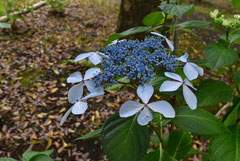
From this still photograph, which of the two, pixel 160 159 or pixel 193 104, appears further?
pixel 160 159

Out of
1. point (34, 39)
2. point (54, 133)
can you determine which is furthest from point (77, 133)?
point (34, 39)

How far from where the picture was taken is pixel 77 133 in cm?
208

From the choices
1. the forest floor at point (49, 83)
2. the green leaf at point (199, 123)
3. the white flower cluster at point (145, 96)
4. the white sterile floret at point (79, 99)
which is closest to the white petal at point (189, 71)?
the white flower cluster at point (145, 96)

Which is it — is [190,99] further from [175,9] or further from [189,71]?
[175,9]

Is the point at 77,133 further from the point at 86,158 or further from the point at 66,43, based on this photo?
the point at 66,43

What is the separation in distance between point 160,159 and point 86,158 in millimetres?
1247

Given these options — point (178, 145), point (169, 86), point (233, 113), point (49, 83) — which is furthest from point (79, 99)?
point (49, 83)

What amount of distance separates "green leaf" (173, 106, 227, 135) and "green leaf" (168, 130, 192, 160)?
0.73ft

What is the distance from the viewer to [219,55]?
0.77 meters

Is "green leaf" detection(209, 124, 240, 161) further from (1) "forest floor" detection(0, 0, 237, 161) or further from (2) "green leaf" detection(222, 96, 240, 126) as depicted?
(1) "forest floor" detection(0, 0, 237, 161)

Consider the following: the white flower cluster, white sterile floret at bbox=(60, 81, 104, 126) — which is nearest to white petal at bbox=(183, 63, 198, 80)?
the white flower cluster

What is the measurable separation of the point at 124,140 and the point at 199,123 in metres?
0.21

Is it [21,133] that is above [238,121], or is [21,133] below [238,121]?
below

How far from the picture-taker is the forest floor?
78.8 inches
